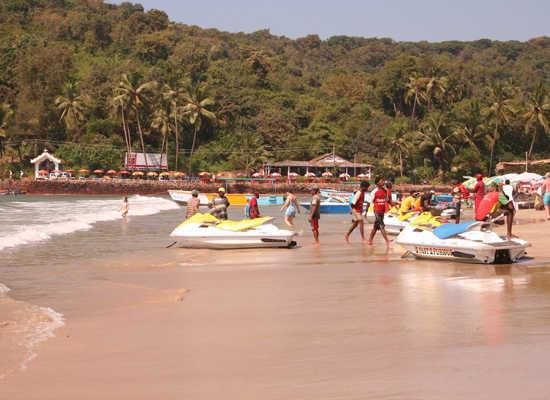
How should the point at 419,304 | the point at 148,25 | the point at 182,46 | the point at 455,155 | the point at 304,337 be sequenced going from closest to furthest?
the point at 304,337
the point at 419,304
the point at 455,155
the point at 182,46
the point at 148,25

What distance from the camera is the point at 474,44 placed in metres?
185

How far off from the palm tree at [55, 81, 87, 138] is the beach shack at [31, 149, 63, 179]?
20.2 feet

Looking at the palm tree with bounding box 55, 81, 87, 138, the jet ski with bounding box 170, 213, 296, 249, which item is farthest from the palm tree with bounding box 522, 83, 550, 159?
the jet ski with bounding box 170, 213, 296, 249

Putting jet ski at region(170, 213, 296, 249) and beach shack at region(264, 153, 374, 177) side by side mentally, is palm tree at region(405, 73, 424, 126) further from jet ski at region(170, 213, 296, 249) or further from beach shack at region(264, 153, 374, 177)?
jet ski at region(170, 213, 296, 249)

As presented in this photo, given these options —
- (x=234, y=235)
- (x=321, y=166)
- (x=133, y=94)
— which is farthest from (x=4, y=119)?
(x=234, y=235)

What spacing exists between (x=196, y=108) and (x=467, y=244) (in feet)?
255

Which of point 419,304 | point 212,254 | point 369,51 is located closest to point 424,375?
point 419,304

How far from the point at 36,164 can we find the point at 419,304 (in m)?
83.9

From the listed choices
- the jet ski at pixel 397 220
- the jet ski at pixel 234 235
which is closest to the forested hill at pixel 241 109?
the jet ski at pixel 397 220

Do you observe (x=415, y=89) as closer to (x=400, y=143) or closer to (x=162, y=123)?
(x=400, y=143)

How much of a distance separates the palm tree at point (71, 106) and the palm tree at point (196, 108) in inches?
605

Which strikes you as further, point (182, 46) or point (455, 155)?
point (182, 46)

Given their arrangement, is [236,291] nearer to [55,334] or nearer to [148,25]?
[55,334]

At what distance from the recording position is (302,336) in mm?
6414
